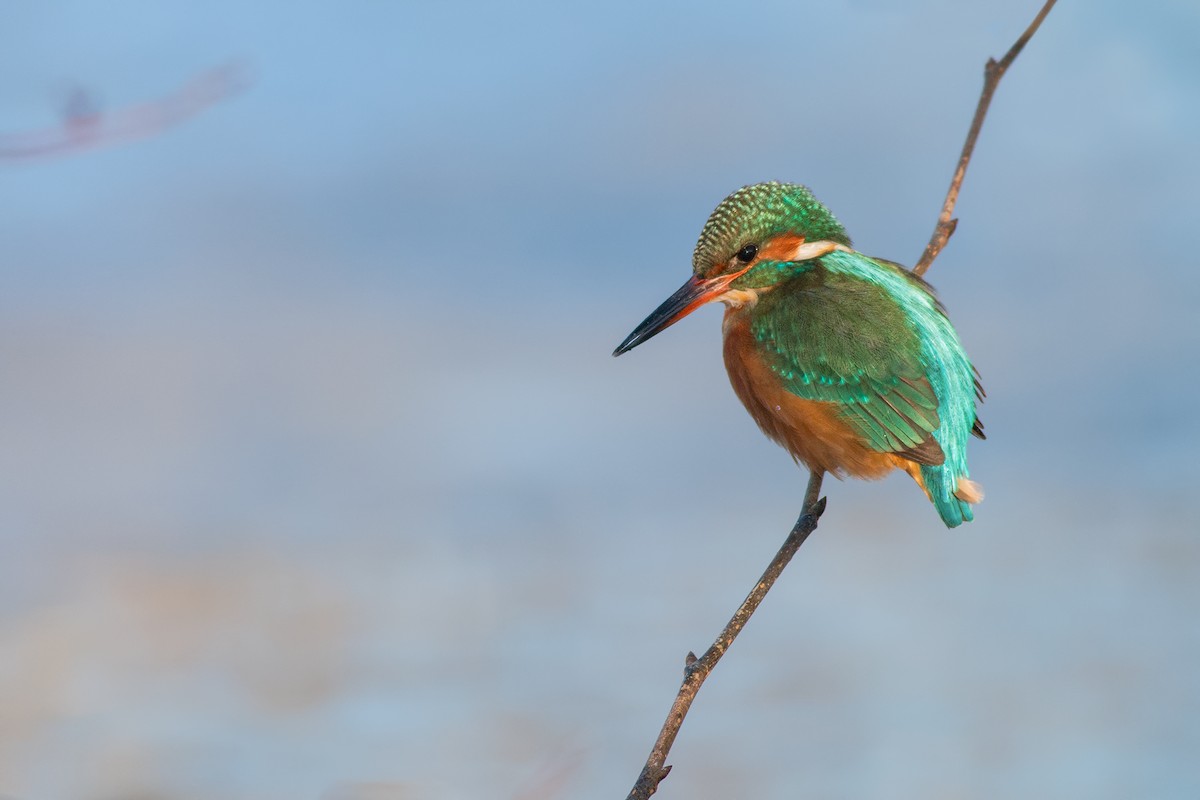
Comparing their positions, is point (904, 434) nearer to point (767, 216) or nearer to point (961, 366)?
point (961, 366)

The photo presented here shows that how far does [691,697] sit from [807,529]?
447mm

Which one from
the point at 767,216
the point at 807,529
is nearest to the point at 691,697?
the point at 807,529

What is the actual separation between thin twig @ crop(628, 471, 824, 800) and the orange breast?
356mm

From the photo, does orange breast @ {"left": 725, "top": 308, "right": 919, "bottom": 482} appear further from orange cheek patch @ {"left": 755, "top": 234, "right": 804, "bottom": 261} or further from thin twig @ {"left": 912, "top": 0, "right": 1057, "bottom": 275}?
thin twig @ {"left": 912, "top": 0, "right": 1057, "bottom": 275}

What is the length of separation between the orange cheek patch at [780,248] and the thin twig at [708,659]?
2.22 ft

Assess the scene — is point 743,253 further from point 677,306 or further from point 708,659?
point 708,659

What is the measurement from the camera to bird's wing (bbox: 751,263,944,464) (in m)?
2.33

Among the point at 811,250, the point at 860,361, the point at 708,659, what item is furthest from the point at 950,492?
the point at 708,659

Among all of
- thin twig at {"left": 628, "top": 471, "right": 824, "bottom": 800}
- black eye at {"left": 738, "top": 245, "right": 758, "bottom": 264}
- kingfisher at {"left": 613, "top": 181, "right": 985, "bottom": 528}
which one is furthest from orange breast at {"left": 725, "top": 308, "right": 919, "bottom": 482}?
thin twig at {"left": 628, "top": 471, "right": 824, "bottom": 800}

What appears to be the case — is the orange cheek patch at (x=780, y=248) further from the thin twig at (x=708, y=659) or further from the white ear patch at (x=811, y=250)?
the thin twig at (x=708, y=659)

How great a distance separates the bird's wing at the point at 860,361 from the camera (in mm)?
2334

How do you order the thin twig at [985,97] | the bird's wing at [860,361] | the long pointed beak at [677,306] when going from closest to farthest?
1. the thin twig at [985,97]
2. the bird's wing at [860,361]
3. the long pointed beak at [677,306]

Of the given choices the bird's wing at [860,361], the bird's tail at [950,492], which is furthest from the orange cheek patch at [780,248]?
the bird's tail at [950,492]

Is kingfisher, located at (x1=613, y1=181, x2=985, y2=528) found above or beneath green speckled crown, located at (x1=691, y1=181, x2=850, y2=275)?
beneath
